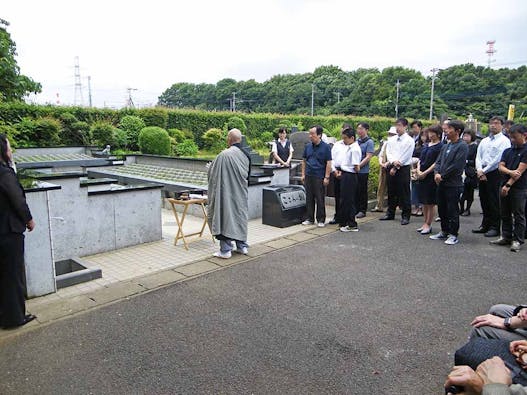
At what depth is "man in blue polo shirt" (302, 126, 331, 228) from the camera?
7246 millimetres

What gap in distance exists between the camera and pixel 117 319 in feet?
12.3

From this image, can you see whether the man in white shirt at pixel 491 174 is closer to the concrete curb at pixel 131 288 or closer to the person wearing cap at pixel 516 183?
the person wearing cap at pixel 516 183

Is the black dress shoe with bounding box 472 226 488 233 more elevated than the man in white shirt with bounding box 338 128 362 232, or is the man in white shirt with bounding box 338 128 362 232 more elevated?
the man in white shirt with bounding box 338 128 362 232

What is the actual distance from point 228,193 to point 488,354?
3847 millimetres

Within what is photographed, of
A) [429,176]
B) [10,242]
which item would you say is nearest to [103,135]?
[429,176]

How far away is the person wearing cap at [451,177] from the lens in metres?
6.07

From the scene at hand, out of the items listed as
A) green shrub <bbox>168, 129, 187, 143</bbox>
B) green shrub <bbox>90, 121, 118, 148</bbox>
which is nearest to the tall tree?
green shrub <bbox>90, 121, 118, 148</bbox>

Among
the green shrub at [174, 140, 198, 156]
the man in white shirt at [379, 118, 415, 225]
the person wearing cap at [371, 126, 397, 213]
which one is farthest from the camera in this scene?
the green shrub at [174, 140, 198, 156]

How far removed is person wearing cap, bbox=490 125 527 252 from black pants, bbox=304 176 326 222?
296cm

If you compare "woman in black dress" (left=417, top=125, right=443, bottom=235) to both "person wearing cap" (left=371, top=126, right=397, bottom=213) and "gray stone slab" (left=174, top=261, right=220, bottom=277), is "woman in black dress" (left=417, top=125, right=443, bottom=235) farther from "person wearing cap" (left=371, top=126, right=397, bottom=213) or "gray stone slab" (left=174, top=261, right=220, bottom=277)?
"gray stone slab" (left=174, top=261, right=220, bottom=277)

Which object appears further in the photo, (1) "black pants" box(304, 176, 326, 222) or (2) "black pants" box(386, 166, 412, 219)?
(2) "black pants" box(386, 166, 412, 219)

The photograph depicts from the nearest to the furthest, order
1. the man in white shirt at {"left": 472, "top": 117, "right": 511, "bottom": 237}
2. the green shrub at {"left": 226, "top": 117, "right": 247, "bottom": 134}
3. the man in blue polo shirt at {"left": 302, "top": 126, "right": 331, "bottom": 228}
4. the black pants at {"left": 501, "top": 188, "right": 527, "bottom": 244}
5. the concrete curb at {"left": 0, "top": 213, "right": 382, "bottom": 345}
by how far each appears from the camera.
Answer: the concrete curb at {"left": 0, "top": 213, "right": 382, "bottom": 345}, the black pants at {"left": 501, "top": 188, "right": 527, "bottom": 244}, the man in white shirt at {"left": 472, "top": 117, "right": 511, "bottom": 237}, the man in blue polo shirt at {"left": 302, "top": 126, "right": 331, "bottom": 228}, the green shrub at {"left": 226, "top": 117, "right": 247, "bottom": 134}

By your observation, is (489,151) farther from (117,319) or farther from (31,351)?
(31,351)

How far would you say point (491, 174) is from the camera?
685 cm
